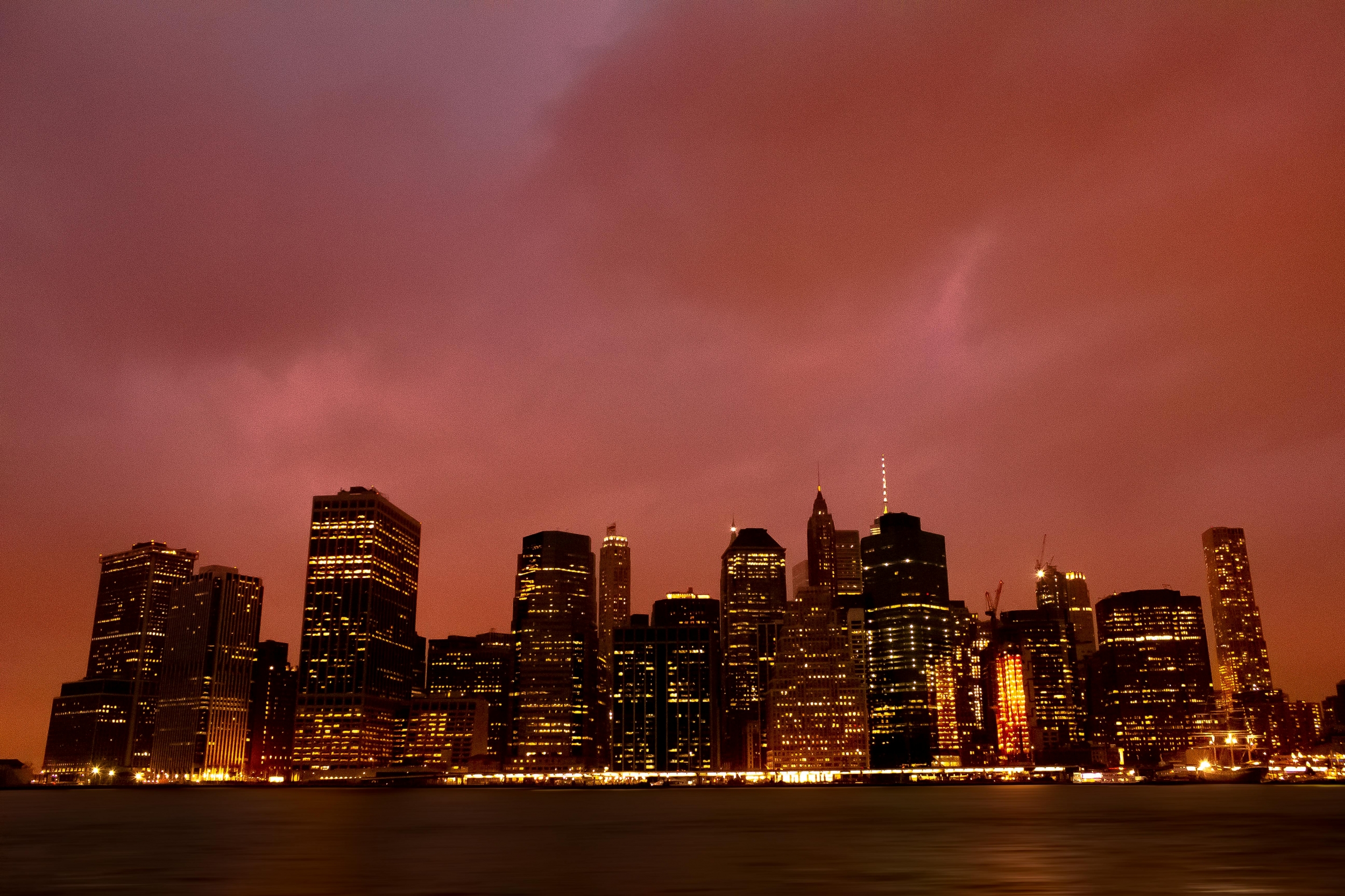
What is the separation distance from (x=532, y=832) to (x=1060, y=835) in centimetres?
4757

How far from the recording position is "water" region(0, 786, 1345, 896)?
5241 centimetres

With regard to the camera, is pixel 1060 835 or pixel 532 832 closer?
pixel 1060 835

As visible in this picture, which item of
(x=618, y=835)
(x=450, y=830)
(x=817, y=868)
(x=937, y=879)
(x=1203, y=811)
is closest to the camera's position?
(x=937, y=879)

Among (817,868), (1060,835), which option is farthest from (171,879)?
(1060,835)

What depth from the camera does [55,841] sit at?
90688 mm

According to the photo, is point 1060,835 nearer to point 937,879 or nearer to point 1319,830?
point 1319,830

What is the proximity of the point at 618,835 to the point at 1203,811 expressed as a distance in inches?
3412

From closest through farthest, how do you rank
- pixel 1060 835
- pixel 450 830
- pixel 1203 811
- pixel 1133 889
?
pixel 1133 889
pixel 1060 835
pixel 450 830
pixel 1203 811

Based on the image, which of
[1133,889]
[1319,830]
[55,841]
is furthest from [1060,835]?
[55,841]

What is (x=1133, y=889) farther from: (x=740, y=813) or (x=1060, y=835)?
(x=740, y=813)

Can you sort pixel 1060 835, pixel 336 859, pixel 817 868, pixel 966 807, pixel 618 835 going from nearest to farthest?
pixel 817 868 < pixel 336 859 < pixel 1060 835 < pixel 618 835 < pixel 966 807

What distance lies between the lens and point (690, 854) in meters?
74.8

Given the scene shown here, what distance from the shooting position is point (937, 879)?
54.1 metres

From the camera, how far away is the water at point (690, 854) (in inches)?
2063
